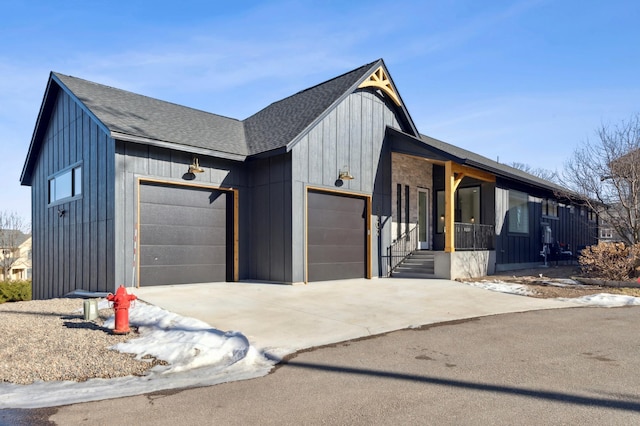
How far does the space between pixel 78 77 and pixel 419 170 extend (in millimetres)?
11430

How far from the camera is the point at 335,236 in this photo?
12.5 m

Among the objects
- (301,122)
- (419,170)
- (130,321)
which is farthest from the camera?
(419,170)

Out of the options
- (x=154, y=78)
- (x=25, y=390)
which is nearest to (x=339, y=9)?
(x=154, y=78)

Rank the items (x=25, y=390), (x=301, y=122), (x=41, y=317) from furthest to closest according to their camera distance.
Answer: (x=301, y=122)
(x=41, y=317)
(x=25, y=390)

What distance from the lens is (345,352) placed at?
5223mm

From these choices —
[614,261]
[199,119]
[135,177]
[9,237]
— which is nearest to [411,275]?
[614,261]

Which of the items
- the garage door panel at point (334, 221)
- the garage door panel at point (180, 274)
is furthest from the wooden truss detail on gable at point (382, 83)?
the garage door panel at point (180, 274)

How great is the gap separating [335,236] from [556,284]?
20.6 feet

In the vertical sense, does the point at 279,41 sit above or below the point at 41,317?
above

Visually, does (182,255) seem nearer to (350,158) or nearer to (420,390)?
(350,158)

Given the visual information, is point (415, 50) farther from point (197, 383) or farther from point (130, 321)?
point (197, 383)

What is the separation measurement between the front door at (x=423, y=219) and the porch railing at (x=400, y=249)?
1.13 ft

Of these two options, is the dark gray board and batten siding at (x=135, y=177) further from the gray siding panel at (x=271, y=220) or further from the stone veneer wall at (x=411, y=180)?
the stone veneer wall at (x=411, y=180)

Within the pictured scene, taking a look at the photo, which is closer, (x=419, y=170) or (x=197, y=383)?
(x=197, y=383)
